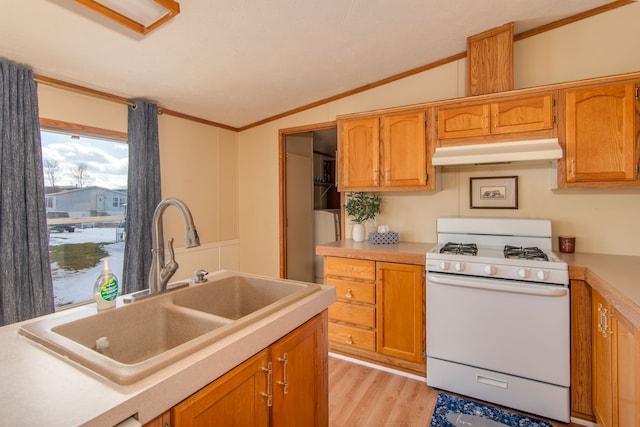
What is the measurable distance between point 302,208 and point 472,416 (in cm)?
290

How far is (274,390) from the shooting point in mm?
1148

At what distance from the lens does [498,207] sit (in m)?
2.67

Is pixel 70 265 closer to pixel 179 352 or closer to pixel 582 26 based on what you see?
pixel 179 352

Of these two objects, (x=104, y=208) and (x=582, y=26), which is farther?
(x=104, y=208)

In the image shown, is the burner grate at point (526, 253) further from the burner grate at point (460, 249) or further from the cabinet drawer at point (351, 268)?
the cabinet drawer at point (351, 268)

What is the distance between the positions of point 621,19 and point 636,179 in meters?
1.22

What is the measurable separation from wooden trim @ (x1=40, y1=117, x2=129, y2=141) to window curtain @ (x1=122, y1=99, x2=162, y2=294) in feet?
0.31

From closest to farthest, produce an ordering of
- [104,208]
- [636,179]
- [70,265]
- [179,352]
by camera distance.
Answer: [179,352], [636,179], [70,265], [104,208]

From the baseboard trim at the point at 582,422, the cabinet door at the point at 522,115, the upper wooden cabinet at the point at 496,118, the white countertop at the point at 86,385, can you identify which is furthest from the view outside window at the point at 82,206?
the baseboard trim at the point at 582,422

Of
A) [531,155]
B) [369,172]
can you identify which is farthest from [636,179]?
[369,172]

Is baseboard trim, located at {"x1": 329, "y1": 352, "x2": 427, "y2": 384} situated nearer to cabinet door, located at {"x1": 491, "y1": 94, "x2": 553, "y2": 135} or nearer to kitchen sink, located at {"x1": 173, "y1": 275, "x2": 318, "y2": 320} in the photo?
kitchen sink, located at {"x1": 173, "y1": 275, "x2": 318, "y2": 320}

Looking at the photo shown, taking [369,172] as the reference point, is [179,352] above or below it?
below

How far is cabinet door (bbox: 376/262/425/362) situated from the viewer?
239cm

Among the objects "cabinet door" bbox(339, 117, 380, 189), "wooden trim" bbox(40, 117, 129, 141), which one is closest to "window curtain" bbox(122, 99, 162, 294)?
"wooden trim" bbox(40, 117, 129, 141)
